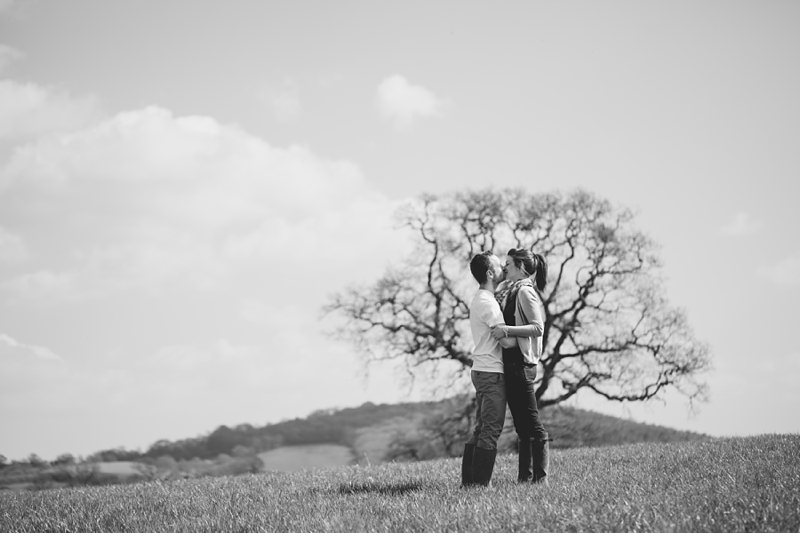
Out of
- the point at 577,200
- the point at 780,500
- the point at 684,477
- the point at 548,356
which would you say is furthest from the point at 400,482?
the point at 577,200

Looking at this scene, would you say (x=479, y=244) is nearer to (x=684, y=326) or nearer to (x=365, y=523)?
(x=684, y=326)

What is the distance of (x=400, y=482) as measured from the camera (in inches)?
323

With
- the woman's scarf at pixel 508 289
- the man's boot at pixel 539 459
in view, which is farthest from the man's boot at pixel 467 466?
the woman's scarf at pixel 508 289

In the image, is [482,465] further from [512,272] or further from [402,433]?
[402,433]

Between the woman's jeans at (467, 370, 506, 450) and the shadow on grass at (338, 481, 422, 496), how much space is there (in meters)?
1.09

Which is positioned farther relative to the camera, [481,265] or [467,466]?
[467,466]

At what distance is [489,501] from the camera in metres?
5.71

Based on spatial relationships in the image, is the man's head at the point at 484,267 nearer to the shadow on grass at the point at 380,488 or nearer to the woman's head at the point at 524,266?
the woman's head at the point at 524,266

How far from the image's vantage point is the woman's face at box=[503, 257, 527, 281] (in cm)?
723

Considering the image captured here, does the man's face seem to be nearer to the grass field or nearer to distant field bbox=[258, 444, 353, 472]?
the grass field

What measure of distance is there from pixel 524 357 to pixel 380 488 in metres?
2.53

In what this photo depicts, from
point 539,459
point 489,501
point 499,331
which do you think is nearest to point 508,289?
point 499,331

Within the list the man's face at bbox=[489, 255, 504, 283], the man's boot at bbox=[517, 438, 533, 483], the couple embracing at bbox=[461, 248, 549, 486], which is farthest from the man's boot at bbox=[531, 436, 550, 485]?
the man's face at bbox=[489, 255, 504, 283]

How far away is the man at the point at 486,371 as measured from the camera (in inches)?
270
